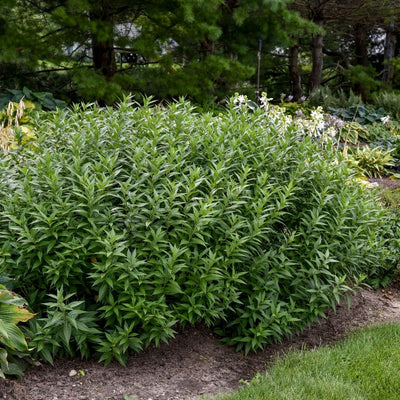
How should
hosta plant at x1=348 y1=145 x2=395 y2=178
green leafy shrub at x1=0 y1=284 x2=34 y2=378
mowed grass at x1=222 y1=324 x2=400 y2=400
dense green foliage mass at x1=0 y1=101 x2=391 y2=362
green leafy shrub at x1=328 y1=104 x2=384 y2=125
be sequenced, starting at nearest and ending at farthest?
green leafy shrub at x1=0 y1=284 x2=34 y2=378, mowed grass at x1=222 y1=324 x2=400 y2=400, dense green foliage mass at x1=0 y1=101 x2=391 y2=362, hosta plant at x1=348 y1=145 x2=395 y2=178, green leafy shrub at x1=328 y1=104 x2=384 y2=125

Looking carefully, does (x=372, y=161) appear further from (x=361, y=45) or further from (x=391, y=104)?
(x=361, y=45)

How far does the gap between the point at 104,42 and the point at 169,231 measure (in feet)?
22.7

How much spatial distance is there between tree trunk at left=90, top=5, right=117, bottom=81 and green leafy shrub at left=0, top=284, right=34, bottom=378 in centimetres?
647

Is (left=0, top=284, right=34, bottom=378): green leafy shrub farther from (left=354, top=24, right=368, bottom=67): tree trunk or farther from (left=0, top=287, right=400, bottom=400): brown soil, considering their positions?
(left=354, top=24, right=368, bottom=67): tree trunk

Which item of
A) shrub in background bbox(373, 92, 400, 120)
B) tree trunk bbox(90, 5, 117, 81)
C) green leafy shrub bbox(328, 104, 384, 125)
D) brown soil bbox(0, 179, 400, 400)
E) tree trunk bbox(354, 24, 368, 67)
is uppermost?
tree trunk bbox(354, 24, 368, 67)

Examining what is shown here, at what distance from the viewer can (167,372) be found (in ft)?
10.1

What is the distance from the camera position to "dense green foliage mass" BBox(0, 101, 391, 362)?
114 inches

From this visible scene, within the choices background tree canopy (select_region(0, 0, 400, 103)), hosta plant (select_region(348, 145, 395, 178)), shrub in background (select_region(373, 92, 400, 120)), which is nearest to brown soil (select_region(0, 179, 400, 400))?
hosta plant (select_region(348, 145, 395, 178))

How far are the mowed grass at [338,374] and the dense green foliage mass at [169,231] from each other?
0.25 meters

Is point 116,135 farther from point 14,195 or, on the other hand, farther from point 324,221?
point 324,221

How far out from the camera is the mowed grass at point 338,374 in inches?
110

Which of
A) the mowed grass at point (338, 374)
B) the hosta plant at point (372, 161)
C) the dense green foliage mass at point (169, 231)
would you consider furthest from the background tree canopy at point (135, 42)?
the mowed grass at point (338, 374)

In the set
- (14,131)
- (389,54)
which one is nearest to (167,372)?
(14,131)

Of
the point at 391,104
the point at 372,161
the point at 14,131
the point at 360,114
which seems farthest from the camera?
the point at 391,104
